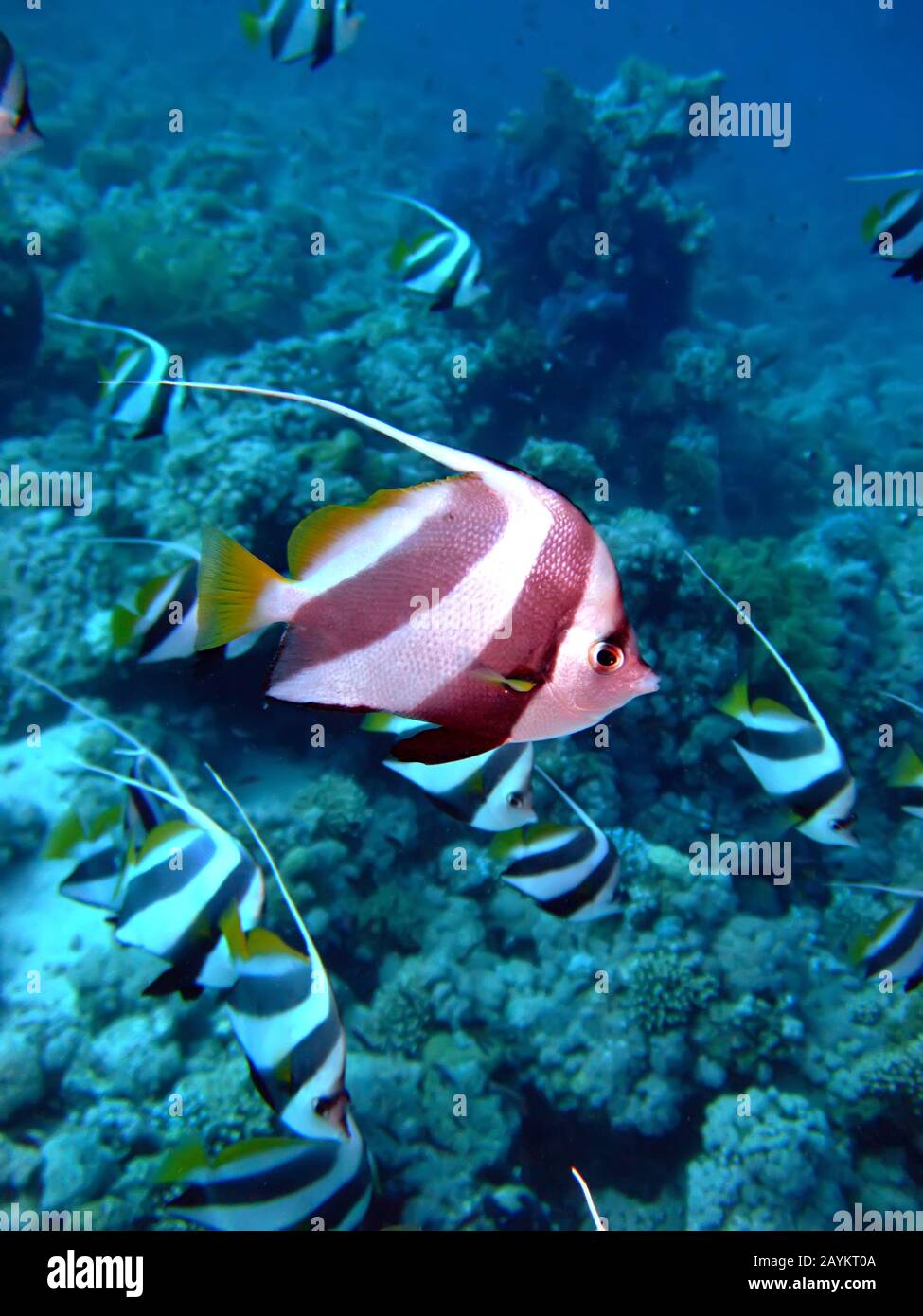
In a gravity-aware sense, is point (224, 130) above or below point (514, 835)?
above

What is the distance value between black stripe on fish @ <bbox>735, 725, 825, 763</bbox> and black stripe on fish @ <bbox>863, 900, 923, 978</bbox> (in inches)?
42.8

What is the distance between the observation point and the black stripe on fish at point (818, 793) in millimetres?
3016

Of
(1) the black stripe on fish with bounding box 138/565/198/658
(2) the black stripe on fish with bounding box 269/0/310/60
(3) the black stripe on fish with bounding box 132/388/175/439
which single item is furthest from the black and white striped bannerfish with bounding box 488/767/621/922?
(2) the black stripe on fish with bounding box 269/0/310/60

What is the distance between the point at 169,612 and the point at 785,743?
278cm

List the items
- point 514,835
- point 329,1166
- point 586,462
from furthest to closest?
point 586,462
point 514,835
point 329,1166

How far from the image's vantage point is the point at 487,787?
110 inches

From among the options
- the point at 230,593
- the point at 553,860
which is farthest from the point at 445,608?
the point at 553,860

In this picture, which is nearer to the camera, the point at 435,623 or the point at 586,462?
the point at 435,623

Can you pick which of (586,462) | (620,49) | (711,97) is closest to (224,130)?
(711,97)

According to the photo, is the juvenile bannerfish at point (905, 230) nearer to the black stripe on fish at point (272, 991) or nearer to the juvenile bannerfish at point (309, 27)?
the juvenile bannerfish at point (309, 27)

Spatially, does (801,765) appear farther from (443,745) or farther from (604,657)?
(443,745)

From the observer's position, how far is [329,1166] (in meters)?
2.36

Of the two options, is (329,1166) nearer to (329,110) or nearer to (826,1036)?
(826,1036)
